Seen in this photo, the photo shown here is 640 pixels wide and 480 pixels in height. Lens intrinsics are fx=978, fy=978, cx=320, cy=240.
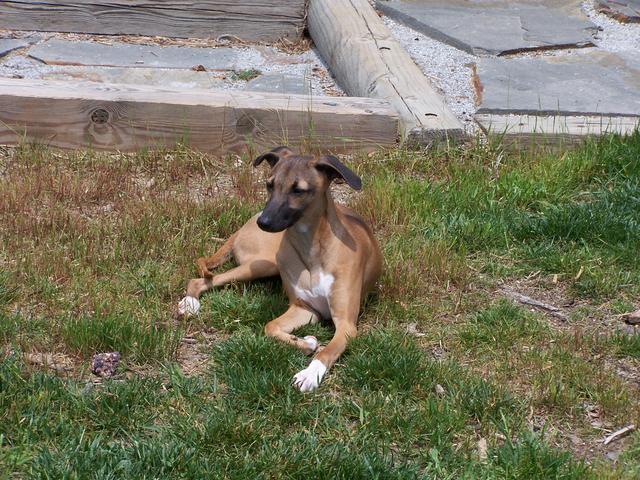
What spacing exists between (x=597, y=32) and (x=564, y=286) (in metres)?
4.17

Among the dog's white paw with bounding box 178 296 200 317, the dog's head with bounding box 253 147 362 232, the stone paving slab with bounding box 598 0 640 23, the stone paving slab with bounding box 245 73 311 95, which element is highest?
the dog's head with bounding box 253 147 362 232

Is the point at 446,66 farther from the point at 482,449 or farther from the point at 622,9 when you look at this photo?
the point at 482,449

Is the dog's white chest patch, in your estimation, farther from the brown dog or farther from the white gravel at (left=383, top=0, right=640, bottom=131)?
the white gravel at (left=383, top=0, right=640, bottom=131)

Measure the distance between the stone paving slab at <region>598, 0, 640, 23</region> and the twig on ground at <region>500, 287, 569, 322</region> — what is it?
4.65 metres

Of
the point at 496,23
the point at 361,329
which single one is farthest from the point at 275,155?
the point at 496,23

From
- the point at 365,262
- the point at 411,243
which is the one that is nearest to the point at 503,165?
the point at 411,243

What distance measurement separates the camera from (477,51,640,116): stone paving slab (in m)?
6.47

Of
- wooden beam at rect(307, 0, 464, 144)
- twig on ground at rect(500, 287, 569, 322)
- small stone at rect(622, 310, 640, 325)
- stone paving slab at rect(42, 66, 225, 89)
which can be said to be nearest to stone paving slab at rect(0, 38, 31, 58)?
stone paving slab at rect(42, 66, 225, 89)

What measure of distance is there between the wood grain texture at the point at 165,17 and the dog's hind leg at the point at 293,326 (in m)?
4.02

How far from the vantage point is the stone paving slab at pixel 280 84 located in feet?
22.2

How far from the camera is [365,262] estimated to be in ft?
14.9

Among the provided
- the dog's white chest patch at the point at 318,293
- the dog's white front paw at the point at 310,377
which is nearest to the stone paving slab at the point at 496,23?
the dog's white chest patch at the point at 318,293

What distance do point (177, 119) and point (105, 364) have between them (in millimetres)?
2207

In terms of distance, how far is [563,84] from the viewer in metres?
6.98
